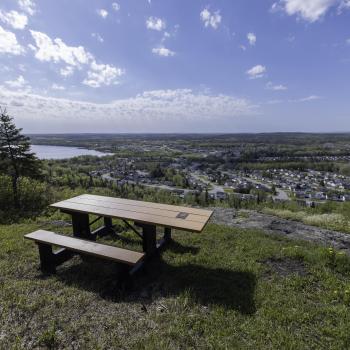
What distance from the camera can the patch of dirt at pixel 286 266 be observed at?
12.3 ft

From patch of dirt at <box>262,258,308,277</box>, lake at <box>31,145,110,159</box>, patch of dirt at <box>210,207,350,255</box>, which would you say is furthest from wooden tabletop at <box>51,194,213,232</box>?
lake at <box>31,145,110,159</box>

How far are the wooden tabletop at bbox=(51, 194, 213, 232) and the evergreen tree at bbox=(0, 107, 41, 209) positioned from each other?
5432 mm

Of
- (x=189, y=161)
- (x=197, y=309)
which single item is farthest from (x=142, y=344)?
(x=189, y=161)

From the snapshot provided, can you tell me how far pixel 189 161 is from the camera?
10838 centimetres

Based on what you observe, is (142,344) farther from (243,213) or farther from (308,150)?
(308,150)

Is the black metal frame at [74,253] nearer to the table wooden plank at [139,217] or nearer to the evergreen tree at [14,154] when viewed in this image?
the table wooden plank at [139,217]

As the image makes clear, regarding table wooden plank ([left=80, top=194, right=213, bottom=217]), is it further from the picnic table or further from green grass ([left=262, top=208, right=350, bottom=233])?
green grass ([left=262, top=208, right=350, bottom=233])

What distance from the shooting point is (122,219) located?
12.9 feet

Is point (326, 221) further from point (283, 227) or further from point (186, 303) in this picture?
point (186, 303)

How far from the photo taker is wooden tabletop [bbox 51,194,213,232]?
3.57 m

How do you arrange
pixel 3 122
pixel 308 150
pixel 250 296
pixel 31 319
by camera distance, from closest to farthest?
pixel 31 319
pixel 250 296
pixel 3 122
pixel 308 150

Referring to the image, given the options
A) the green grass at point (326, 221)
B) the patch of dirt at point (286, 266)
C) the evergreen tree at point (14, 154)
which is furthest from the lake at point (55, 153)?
the patch of dirt at point (286, 266)

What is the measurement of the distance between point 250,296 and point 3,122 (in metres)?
10.1

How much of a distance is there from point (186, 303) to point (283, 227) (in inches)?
169
